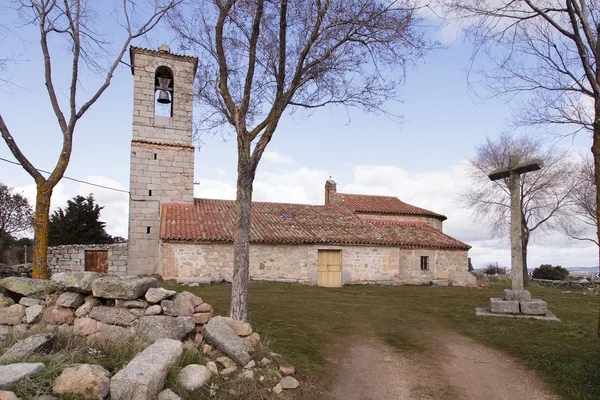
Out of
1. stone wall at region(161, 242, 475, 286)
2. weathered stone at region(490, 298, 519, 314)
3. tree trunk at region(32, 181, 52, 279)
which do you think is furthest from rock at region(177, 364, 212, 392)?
stone wall at region(161, 242, 475, 286)

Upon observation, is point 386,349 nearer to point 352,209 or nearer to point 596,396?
point 596,396

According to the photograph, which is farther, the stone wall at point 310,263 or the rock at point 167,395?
the stone wall at point 310,263

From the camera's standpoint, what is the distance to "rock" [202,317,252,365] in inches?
227

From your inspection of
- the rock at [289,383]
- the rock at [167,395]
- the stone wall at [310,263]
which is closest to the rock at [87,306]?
the rock at [167,395]

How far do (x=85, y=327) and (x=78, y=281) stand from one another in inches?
26.1

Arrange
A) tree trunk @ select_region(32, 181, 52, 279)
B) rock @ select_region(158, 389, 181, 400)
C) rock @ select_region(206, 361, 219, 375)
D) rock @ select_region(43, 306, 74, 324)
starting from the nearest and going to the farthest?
1. rock @ select_region(158, 389, 181, 400)
2. rock @ select_region(206, 361, 219, 375)
3. rock @ select_region(43, 306, 74, 324)
4. tree trunk @ select_region(32, 181, 52, 279)

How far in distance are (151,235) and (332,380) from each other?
15603 millimetres

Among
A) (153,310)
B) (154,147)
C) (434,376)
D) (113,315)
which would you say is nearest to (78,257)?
(154,147)

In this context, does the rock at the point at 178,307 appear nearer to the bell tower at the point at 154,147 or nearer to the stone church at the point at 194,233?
the stone church at the point at 194,233

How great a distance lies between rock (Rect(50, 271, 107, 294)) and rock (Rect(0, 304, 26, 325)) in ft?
1.97

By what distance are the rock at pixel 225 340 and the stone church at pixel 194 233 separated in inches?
471

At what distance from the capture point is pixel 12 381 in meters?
4.13

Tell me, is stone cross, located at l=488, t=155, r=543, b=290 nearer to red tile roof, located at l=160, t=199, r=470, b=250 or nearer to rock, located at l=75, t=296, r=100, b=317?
red tile roof, located at l=160, t=199, r=470, b=250

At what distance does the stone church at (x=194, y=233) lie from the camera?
1825cm
